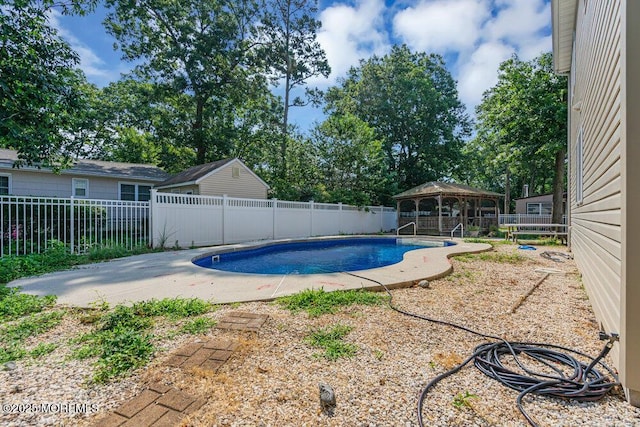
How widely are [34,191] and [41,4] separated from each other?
8.44m

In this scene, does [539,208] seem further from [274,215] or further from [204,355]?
[204,355]

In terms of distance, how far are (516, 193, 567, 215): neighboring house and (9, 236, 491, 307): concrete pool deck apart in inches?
869

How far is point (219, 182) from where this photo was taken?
14.3 metres

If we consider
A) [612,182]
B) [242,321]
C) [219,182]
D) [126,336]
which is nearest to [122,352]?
[126,336]

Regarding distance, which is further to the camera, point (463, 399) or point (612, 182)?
point (612, 182)

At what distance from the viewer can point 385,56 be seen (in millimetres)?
26719

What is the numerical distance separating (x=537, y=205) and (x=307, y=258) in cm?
2244

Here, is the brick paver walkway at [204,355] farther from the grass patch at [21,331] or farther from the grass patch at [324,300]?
the grass patch at [21,331]

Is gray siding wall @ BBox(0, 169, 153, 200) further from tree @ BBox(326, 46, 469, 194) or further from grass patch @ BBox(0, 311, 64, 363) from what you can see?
tree @ BBox(326, 46, 469, 194)

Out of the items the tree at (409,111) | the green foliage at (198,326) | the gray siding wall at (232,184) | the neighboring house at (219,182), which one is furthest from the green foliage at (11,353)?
the tree at (409,111)

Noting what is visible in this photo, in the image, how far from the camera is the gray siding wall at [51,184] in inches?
478

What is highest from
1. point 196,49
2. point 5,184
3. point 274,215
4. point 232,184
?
point 196,49

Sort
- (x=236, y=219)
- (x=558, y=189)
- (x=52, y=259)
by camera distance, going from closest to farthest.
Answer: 1. (x=52, y=259)
2. (x=236, y=219)
3. (x=558, y=189)

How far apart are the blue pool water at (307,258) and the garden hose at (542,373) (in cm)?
434
